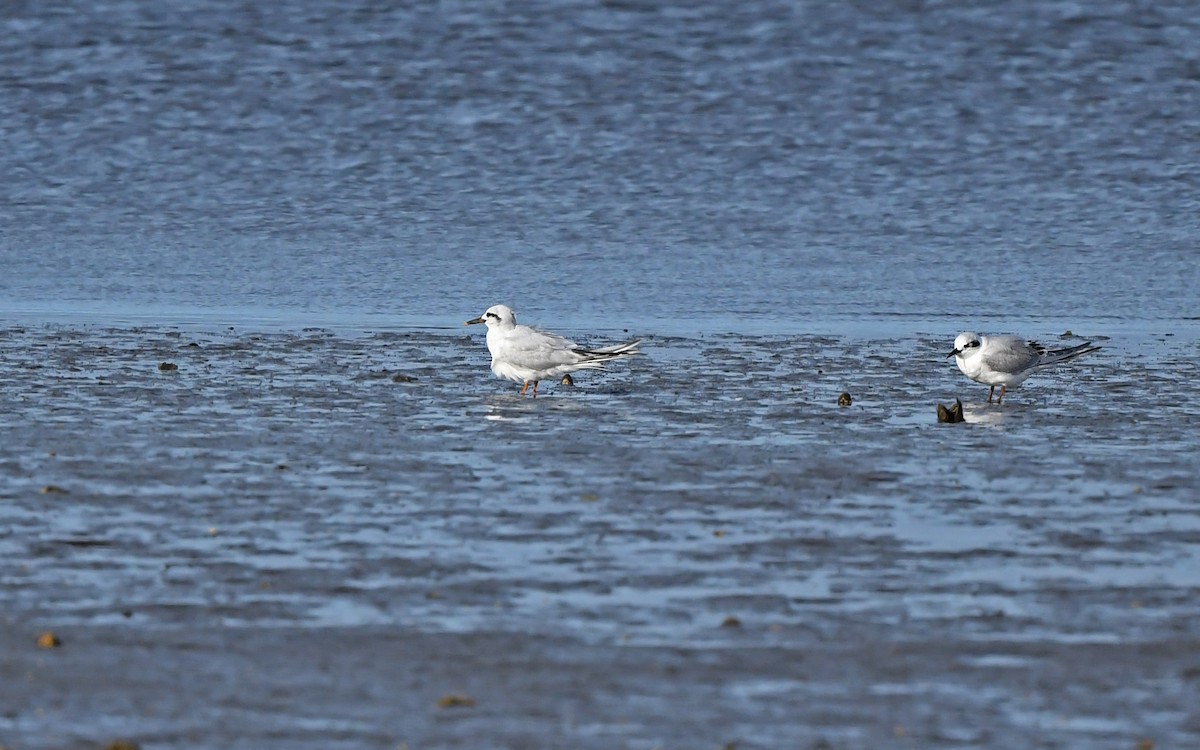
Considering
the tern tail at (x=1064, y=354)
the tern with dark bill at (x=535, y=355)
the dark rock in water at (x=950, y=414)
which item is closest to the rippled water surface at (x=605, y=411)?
the dark rock in water at (x=950, y=414)

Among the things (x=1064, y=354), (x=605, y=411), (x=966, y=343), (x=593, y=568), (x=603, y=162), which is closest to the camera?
(x=593, y=568)

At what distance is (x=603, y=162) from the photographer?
125 feet

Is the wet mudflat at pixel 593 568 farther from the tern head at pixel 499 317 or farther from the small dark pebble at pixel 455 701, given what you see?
the tern head at pixel 499 317

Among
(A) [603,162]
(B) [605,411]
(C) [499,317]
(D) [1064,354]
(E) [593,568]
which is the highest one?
(E) [593,568]

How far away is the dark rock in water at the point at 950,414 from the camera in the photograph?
50.3 ft

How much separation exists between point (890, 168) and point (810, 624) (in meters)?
29.5

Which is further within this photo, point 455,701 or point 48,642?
point 48,642

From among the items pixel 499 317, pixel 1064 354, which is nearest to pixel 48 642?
pixel 499 317

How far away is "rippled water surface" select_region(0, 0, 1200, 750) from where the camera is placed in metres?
7.96

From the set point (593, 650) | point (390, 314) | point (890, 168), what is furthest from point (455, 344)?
point (890, 168)

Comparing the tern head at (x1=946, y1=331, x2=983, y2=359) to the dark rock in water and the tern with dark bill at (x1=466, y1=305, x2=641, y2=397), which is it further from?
the tern with dark bill at (x1=466, y1=305, x2=641, y2=397)

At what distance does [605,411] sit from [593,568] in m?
6.20

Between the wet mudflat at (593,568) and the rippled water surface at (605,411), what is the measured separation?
0.11 feet

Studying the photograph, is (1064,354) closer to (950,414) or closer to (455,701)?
(950,414)
